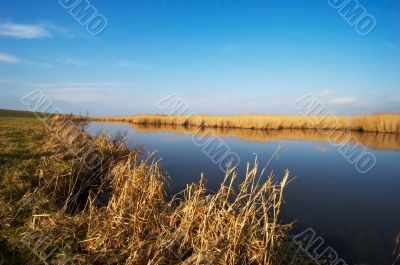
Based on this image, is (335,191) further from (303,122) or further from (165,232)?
(303,122)

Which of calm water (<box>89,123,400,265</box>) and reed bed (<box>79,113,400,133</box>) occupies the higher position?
reed bed (<box>79,113,400,133</box>)

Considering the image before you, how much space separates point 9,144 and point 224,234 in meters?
8.61

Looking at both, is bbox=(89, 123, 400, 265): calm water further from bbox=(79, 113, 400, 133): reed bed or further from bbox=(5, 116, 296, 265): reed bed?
bbox=(79, 113, 400, 133): reed bed

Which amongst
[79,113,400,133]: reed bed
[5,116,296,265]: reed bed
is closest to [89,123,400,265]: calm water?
[5,116,296,265]: reed bed

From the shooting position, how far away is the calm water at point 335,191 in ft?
20.1

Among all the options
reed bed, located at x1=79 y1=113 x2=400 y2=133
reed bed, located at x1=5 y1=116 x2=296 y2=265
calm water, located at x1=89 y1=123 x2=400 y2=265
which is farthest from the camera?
reed bed, located at x1=79 y1=113 x2=400 y2=133

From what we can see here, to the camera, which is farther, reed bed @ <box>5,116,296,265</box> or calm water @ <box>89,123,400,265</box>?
calm water @ <box>89,123,400,265</box>

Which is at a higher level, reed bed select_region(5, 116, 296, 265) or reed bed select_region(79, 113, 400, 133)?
reed bed select_region(79, 113, 400, 133)

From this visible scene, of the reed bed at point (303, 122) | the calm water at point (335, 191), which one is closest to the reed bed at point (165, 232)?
the calm water at point (335, 191)

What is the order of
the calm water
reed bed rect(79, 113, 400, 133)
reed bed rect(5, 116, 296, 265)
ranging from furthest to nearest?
reed bed rect(79, 113, 400, 133), the calm water, reed bed rect(5, 116, 296, 265)

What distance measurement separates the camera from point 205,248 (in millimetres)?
4008

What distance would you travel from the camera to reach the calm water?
20.1 ft

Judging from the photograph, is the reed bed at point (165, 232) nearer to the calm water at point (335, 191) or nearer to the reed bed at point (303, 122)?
the calm water at point (335, 191)

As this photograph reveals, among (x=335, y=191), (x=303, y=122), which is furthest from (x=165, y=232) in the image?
(x=303, y=122)
